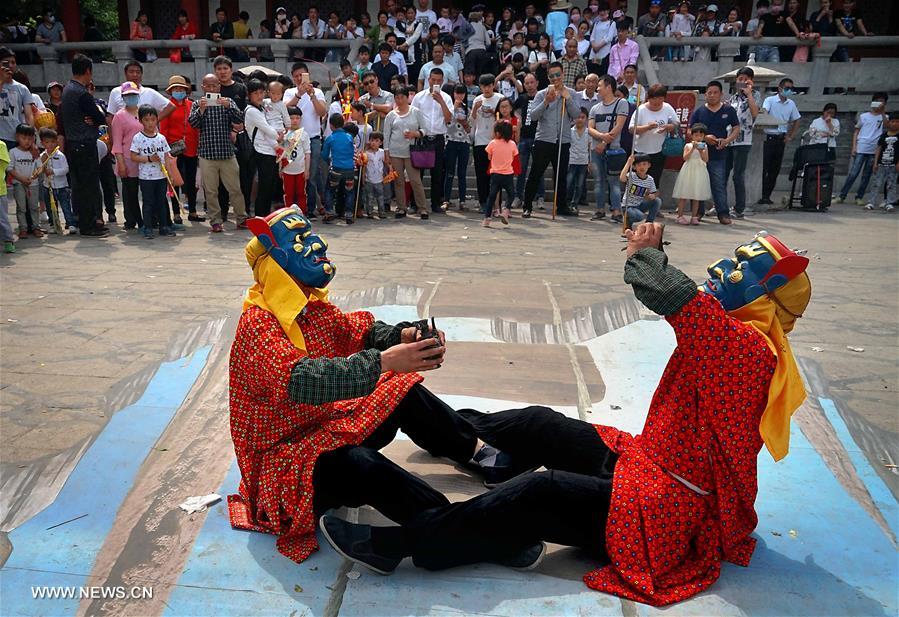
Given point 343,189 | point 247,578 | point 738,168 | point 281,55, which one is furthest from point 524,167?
point 247,578

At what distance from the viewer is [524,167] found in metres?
11.0

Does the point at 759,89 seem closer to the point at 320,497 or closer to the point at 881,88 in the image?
the point at 881,88

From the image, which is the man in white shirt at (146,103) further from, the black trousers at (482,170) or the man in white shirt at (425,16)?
the man in white shirt at (425,16)

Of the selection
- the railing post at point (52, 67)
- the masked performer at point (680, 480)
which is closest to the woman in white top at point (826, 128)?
the masked performer at point (680, 480)

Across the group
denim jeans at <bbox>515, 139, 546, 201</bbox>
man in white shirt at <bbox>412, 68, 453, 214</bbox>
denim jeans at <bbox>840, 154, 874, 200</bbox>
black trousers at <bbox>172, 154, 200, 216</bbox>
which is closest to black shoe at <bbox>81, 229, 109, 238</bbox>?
black trousers at <bbox>172, 154, 200, 216</bbox>

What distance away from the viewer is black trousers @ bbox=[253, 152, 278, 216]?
29.0ft

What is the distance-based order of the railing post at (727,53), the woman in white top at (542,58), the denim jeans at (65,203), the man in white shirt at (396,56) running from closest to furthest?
the denim jeans at (65,203) → the woman in white top at (542,58) → the man in white shirt at (396,56) → the railing post at (727,53)

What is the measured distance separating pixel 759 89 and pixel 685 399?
1142 centimetres

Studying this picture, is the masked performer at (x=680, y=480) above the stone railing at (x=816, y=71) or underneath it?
underneath

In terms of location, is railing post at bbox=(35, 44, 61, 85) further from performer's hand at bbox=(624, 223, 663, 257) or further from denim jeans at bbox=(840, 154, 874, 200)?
performer's hand at bbox=(624, 223, 663, 257)

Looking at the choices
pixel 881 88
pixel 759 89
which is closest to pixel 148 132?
pixel 759 89

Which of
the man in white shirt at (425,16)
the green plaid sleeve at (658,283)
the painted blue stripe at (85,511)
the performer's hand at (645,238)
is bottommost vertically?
the painted blue stripe at (85,511)

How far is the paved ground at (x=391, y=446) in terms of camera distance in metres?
2.46

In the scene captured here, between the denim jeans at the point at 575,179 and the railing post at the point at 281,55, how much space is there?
7616 mm
